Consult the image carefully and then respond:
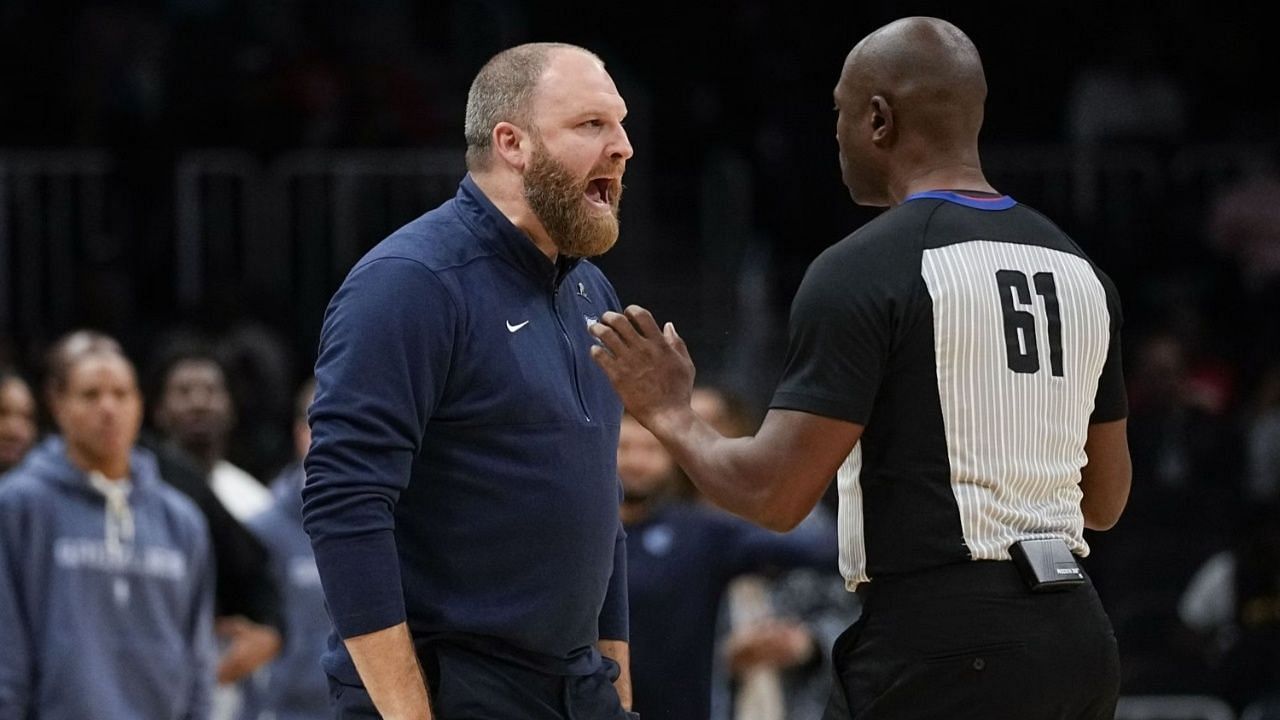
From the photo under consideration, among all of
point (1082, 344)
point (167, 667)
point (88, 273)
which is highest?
point (1082, 344)

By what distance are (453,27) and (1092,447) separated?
11401 mm

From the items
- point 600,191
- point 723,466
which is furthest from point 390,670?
point 600,191

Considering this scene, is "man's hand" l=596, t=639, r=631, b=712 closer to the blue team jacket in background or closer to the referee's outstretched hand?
the referee's outstretched hand

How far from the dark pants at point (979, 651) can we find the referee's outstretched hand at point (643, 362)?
0.58m

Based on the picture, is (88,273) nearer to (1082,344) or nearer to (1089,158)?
(1089,158)

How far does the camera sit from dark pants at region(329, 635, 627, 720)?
4090 mm

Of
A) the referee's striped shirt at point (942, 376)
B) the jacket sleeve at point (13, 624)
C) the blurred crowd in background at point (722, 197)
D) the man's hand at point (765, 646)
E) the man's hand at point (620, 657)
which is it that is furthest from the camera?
the blurred crowd in background at point (722, 197)

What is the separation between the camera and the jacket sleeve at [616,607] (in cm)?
466

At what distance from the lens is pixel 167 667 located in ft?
23.8

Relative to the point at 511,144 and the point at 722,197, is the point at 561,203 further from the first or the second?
the point at 722,197

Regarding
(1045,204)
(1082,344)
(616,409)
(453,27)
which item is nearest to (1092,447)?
(1082,344)

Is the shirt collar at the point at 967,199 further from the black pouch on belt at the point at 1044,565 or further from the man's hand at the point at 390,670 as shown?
the man's hand at the point at 390,670

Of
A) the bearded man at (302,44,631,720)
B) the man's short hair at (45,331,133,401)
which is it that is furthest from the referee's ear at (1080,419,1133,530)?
the man's short hair at (45,331,133,401)

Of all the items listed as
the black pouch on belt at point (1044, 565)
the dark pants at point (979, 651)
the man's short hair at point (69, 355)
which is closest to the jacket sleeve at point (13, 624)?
the man's short hair at point (69, 355)
